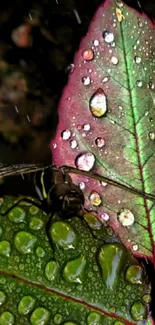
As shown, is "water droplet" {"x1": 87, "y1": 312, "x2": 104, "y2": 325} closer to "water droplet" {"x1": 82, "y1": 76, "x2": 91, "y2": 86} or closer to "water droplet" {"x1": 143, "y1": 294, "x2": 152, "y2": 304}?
"water droplet" {"x1": 143, "y1": 294, "x2": 152, "y2": 304}

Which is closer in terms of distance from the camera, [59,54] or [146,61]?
[146,61]

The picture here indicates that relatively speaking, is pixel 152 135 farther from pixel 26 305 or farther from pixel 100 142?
pixel 26 305

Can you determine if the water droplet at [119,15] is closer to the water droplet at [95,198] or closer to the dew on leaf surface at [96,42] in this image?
the dew on leaf surface at [96,42]

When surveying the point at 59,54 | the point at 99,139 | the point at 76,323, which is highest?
the point at 59,54

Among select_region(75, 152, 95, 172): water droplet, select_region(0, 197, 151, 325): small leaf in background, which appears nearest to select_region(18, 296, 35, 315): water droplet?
select_region(0, 197, 151, 325): small leaf in background

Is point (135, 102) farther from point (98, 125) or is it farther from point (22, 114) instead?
point (22, 114)

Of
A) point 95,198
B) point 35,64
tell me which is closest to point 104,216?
point 95,198

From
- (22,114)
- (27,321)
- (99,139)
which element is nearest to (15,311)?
(27,321)

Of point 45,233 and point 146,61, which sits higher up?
point 146,61
